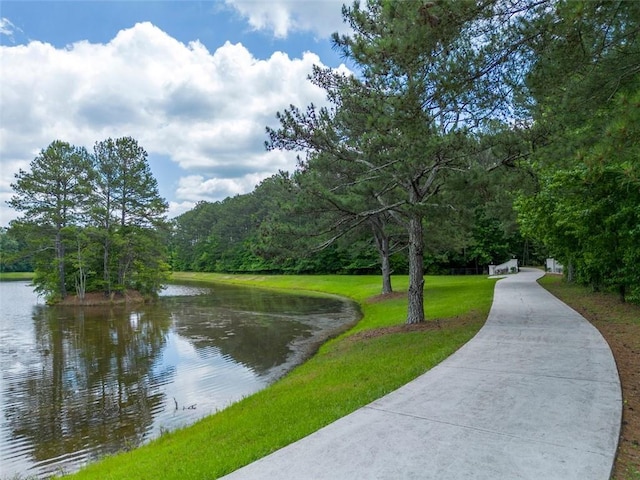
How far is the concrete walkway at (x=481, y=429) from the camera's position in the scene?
3145 mm

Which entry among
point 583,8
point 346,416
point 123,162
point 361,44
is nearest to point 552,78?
point 583,8

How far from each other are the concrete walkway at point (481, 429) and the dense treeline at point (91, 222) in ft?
94.3

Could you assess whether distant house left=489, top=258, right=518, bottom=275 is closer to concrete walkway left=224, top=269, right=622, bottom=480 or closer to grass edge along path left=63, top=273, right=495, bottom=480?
grass edge along path left=63, top=273, right=495, bottom=480

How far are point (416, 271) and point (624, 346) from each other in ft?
16.1

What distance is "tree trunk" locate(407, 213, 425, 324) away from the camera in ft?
36.9

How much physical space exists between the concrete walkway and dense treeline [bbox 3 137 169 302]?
94.3 feet

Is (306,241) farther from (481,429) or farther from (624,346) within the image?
(481,429)

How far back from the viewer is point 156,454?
507 cm

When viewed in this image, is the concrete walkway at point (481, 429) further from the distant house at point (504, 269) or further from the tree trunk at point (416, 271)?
the distant house at point (504, 269)

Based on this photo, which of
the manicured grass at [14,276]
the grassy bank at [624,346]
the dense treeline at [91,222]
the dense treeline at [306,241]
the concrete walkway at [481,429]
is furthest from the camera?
the manicured grass at [14,276]

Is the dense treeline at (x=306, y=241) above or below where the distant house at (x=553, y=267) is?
above

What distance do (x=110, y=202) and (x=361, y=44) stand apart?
29326 millimetres

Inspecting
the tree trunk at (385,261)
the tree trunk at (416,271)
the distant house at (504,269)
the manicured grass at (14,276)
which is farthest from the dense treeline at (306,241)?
the manicured grass at (14,276)

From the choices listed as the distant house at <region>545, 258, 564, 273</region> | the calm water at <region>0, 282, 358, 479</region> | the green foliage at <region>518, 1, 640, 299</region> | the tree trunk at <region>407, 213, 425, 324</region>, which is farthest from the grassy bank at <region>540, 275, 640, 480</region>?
the distant house at <region>545, 258, 564, 273</region>
